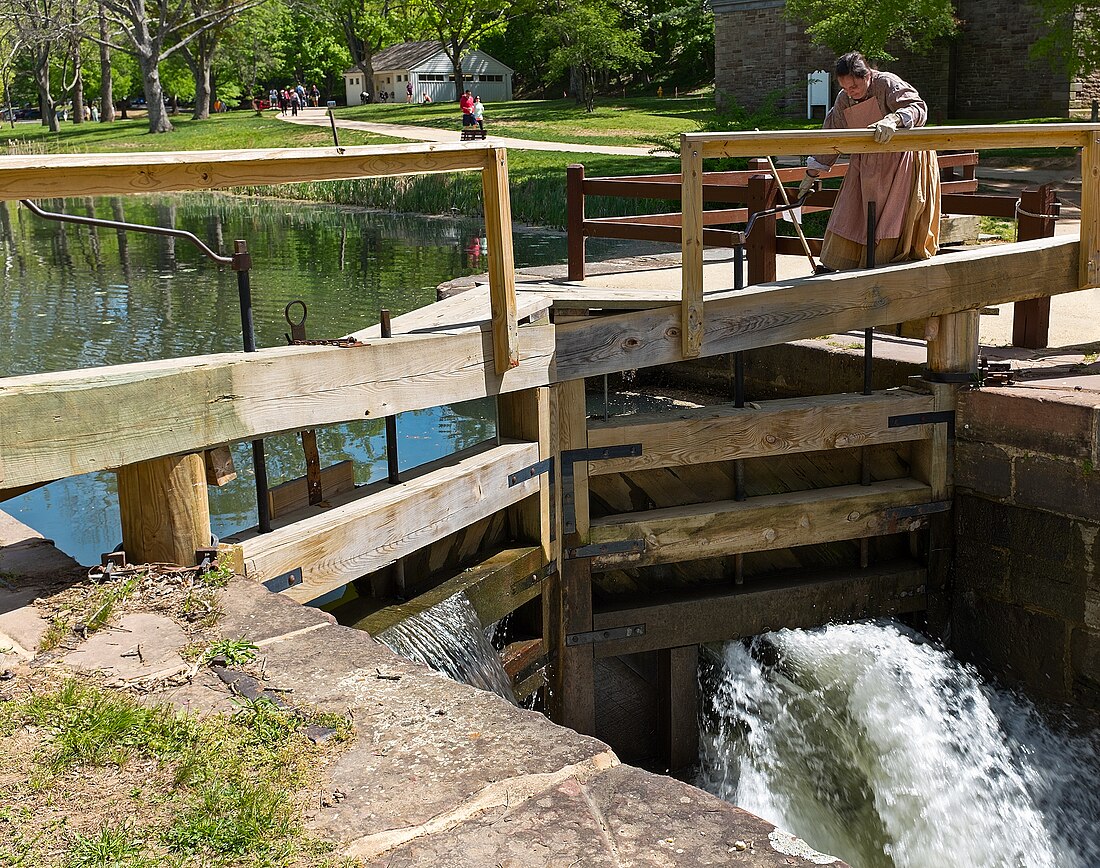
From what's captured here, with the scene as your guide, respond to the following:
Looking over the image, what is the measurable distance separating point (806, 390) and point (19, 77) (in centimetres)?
8496

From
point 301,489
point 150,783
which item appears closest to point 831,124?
point 301,489

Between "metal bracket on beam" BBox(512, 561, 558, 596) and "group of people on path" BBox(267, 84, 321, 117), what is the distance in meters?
59.0

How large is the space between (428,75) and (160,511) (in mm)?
68739

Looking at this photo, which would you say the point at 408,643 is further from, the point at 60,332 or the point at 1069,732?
the point at 60,332

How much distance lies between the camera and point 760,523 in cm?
705

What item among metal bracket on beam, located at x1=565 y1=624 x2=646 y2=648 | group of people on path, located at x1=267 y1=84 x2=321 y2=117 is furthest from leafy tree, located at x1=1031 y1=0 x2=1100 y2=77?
group of people on path, located at x1=267 y1=84 x2=321 y2=117

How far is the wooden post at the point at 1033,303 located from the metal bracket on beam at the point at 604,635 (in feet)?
10.4

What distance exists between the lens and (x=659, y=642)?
22.9ft

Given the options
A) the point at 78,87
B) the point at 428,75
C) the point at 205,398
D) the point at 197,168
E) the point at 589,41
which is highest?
the point at 589,41

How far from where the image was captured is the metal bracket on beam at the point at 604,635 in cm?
682

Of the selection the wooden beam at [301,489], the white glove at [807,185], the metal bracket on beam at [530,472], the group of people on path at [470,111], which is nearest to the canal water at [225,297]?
the wooden beam at [301,489]

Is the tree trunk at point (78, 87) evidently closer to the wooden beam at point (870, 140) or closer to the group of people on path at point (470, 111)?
the group of people on path at point (470, 111)

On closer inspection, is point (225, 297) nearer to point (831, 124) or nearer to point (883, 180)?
point (831, 124)

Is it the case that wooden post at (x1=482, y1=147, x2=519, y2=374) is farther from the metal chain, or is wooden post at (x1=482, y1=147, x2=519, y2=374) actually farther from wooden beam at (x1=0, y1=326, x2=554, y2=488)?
the metal chain
